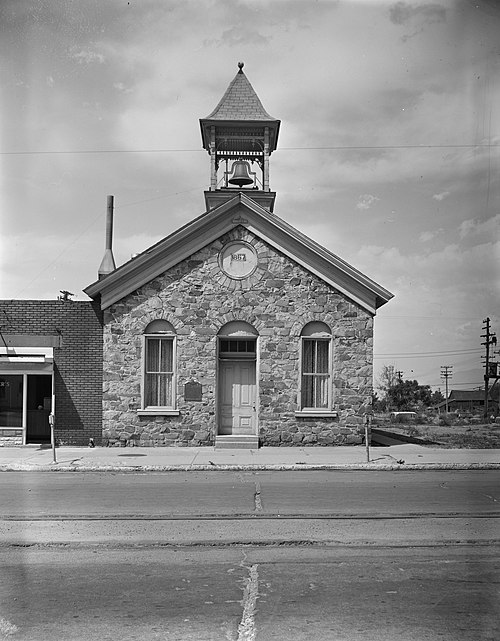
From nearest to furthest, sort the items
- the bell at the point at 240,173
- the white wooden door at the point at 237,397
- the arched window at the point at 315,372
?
the arched window at the point at 315,372 < the white wooden door at the point at 237,397 < the bell at the point at 240,173

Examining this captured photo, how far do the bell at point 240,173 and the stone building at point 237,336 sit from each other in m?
4.10

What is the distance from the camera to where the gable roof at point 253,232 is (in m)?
19.3

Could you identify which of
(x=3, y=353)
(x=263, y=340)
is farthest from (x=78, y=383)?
(x=263, y=340)

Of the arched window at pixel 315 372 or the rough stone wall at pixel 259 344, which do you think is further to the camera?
the arched window at pixel 315 372

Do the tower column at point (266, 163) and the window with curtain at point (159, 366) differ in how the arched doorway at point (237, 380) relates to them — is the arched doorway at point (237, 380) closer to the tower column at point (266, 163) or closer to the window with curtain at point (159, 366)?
the window with curtain at point (159, 366)

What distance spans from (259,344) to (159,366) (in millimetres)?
2649

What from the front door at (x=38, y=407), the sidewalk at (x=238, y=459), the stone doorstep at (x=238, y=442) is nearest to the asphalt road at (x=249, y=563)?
the sidewalk at (x=238, y=459)

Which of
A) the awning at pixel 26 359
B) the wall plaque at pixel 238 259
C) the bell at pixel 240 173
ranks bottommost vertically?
the awning at pixel 26 359

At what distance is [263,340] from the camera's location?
1955 cm

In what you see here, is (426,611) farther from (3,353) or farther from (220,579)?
(3,353)

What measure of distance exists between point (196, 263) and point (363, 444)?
639 cm

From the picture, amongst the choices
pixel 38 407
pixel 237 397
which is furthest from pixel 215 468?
pixel 38 407

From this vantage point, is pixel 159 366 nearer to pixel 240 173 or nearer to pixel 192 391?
pixel 192 391

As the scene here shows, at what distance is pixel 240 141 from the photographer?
2336 cm
